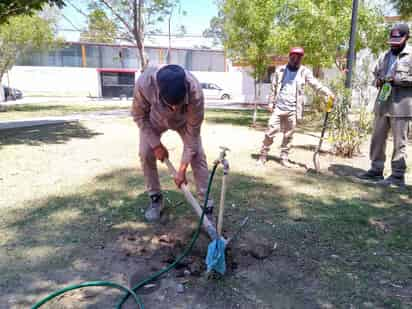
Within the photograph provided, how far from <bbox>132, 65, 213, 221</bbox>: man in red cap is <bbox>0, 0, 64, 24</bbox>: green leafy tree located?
5.79m

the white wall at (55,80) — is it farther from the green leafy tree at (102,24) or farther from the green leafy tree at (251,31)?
the green leafy tree at (251,31)

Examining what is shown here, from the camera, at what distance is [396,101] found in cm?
434

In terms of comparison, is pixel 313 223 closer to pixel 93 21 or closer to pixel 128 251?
pixel 128 251

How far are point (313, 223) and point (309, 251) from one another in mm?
553

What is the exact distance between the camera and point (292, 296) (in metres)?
2.39

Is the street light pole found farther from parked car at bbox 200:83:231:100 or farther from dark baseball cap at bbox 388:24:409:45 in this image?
parked car at bbox 200:83:231:100

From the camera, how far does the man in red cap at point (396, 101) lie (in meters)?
4.23

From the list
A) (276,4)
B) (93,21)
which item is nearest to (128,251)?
(276,4)

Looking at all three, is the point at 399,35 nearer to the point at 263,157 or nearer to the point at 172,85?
the point at 263,157

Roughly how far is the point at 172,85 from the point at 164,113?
618 mm

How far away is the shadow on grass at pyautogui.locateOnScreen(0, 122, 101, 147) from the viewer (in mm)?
7457

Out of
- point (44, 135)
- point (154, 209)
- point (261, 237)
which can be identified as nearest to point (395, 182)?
point (261, 237)

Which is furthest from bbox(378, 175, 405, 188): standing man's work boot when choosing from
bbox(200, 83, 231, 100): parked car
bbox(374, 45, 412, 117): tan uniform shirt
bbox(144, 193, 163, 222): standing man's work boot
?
bbox(200, 83, 231, 100): parked car

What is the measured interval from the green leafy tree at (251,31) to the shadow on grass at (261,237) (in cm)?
632
